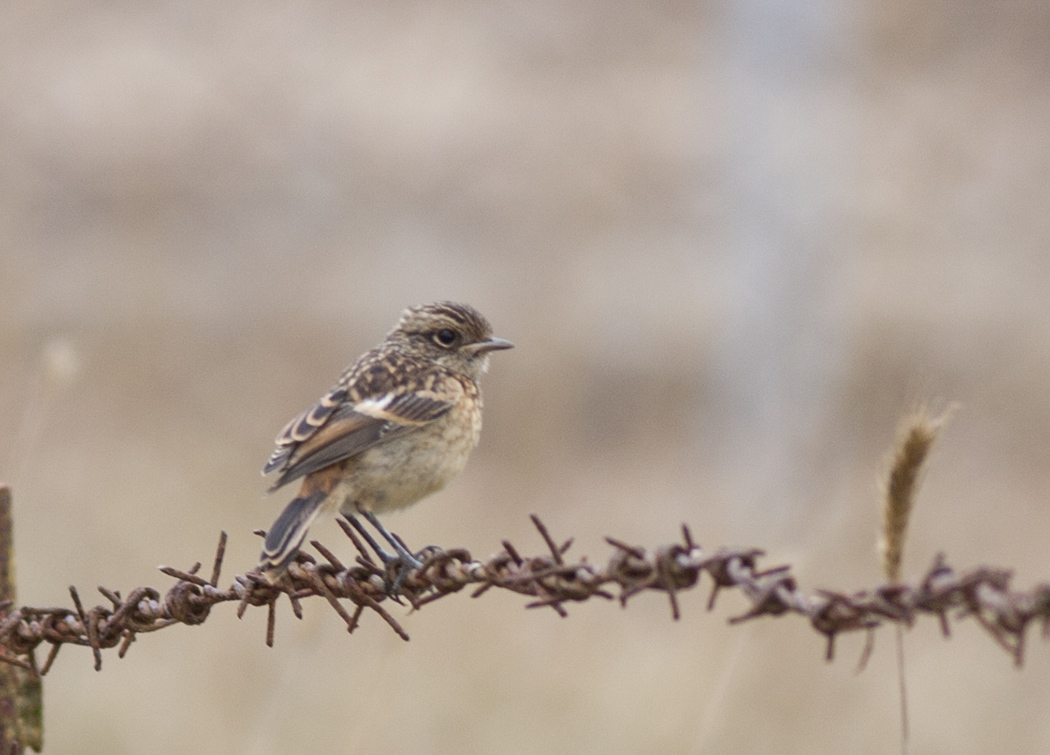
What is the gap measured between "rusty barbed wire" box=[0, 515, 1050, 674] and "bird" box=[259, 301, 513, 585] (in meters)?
0.36

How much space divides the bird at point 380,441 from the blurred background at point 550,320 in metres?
0.66

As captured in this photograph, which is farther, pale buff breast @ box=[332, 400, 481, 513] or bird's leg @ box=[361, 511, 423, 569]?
pale buff breast @ box=[332, 400, 481, 513]

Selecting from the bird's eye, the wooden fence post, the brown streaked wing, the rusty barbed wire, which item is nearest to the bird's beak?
the bird's eye

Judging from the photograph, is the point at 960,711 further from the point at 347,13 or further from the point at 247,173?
the point at 347,13

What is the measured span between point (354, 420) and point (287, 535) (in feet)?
2.66

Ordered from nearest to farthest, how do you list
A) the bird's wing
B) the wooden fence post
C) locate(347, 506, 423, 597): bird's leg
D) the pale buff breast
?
1. the wooden fence post
2. locate(347, 506, 423, 597): bird's leg
3. the bird's wing
4. the pale buff breast

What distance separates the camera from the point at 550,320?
1123 centimetres

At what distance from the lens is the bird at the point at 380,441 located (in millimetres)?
3910

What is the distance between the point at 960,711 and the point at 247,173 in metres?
15.5

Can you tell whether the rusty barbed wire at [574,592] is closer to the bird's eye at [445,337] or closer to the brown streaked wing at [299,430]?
the brown streaked wing at [299,430]

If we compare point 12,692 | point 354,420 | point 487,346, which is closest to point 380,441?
point 354,420

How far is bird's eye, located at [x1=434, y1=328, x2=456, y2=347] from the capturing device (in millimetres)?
4816

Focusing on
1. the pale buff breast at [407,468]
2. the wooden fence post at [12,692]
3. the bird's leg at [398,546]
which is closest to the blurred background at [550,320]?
the bird's leg at [398,546]

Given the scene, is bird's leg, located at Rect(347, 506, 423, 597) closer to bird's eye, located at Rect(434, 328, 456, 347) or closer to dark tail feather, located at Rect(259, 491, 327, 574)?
dark tail feather, located at Rect(259, 491, 327, 574)
